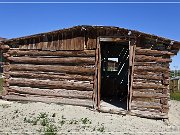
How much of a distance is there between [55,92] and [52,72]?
0.92m

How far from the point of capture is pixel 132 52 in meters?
14.2

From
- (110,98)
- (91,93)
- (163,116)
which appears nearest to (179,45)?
(163,116)

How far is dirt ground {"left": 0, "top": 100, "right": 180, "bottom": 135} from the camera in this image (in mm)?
10675

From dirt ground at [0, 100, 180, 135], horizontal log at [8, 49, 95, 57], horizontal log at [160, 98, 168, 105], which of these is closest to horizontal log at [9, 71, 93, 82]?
horizontal log at [8, 49, 95, 57]

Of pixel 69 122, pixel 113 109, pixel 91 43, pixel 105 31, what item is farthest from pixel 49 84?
pixel 69 122

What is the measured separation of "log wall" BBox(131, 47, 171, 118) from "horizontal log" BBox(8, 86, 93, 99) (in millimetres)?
2065

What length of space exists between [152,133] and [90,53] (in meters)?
4.78

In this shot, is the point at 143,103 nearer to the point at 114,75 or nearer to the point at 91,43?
the point at 91,43

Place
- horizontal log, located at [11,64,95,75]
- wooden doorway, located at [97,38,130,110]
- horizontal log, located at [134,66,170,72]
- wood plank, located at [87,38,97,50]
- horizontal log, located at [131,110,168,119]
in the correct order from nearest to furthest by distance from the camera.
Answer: horizontal log, located at [131,110,168,119]
horizontal log, located at [134,66,170,72]
wood plank, located at [87,38,97,50]
horizontal log, located at [11,64,95,75]
wooden doorway, located at [97,38,130,110]

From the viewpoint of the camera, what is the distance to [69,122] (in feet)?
38.7

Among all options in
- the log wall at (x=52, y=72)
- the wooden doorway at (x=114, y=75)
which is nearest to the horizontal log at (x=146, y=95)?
the log wall at (x=52, y=72)

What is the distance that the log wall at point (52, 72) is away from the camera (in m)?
14.8

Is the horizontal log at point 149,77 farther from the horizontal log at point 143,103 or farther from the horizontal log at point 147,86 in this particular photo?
the horizontal log at point 143,103

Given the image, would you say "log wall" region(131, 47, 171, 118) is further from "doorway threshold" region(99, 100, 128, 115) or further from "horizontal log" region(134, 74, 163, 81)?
"doorway threshold" region(99, 100, 128, 115)
